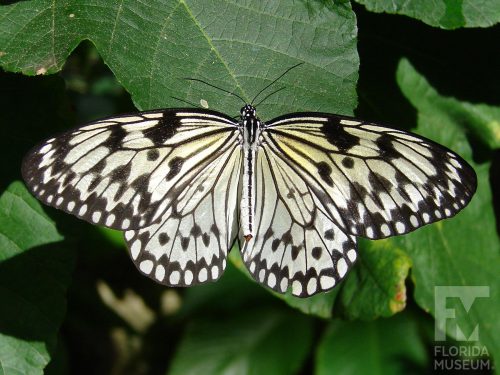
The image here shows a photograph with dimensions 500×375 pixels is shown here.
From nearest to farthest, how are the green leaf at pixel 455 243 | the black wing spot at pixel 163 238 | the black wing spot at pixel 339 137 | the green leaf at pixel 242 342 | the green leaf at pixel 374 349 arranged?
the black wing spot at pixel 339 137, the black wing spot at pixel 163 238, the green leaf at pixel 455 243, the green leaf at pixel 374 349, the green leaf at pixel 242 342

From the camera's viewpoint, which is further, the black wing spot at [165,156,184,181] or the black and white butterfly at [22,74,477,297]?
the black wing spot at [165,156,184,181]

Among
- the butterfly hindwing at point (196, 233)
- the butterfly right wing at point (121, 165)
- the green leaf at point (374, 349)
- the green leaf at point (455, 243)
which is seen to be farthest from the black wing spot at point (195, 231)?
the green leaf at point (374, 349)

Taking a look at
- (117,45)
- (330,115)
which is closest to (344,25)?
(330,115)

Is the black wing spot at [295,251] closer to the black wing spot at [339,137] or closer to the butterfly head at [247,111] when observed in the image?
the black wing spot at [339,137]

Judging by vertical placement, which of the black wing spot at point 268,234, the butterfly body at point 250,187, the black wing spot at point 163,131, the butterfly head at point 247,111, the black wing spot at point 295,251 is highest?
the butterfly head at point 247,111

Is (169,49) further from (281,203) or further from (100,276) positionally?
(100,276)

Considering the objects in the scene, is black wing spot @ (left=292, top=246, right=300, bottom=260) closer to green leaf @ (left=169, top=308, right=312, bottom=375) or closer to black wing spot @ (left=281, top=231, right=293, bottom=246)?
black wing spot @ (left=281, top=231, right=293, bottom=246)

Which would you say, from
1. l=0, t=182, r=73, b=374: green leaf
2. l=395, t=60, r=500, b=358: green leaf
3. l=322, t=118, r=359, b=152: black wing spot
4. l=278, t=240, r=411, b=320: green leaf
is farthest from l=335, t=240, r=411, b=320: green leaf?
l=0, t=182, r=73, b=374: green leaf
